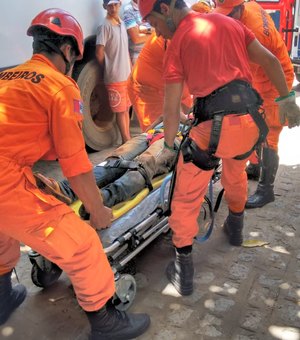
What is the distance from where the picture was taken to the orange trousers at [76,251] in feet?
6.85

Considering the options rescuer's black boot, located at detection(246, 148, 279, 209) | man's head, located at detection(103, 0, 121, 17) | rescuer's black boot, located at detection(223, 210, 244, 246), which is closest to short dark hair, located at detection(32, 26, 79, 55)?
rescuer's black boot, located at detection(223, 210, 244, 246)

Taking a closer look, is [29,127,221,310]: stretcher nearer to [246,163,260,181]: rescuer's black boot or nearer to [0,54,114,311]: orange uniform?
[0,54,114,311]: orange uniform

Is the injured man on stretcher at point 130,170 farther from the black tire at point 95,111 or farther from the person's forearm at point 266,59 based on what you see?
the black tire at point 95,111

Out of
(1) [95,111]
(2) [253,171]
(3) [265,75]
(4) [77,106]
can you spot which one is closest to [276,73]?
(3) [265,75]

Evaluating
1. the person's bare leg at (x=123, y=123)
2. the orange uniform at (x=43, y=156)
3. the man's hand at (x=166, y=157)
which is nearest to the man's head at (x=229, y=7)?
the man's hand at (x=166, y=157)

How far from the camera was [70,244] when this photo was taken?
210 centimetres

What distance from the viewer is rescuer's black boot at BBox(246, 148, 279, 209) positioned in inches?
153

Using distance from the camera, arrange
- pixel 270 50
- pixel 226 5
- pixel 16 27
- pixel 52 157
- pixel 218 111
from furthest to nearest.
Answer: pixel 16 27, pixel 270 50, pixel 226 5, pixel 218 111, pixel 52 157

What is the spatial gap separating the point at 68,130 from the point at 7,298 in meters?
1.34

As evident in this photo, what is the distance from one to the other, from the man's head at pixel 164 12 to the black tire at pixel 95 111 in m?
2.64

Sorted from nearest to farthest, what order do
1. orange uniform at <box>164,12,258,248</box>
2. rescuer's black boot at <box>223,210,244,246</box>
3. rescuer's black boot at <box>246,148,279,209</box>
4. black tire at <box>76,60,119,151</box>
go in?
orange uniform at <box>164,12,258,248</box> < rescuer's black boot at <box>223,210,244,246</box> < rescuer's black boot at <box>246,148,279,209</box> < black tire at <box>76,60,119,151</box>

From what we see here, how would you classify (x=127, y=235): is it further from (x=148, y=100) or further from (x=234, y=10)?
(x=234, y=10)

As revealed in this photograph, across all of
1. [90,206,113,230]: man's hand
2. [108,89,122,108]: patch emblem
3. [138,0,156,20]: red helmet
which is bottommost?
[108,89,122,108]: patch emblem

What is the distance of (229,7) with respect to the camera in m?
3.43
